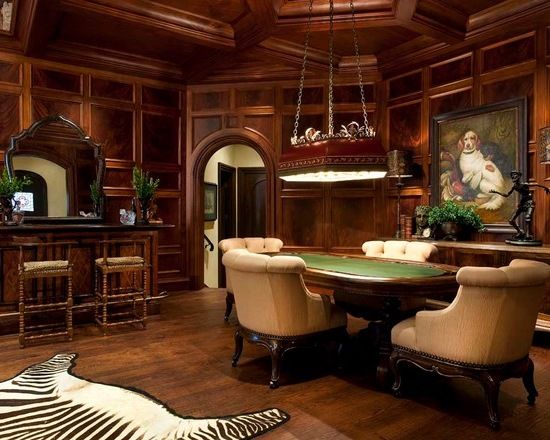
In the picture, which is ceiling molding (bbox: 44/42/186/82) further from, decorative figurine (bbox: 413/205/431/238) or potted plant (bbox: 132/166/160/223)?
decorative figurine (bbox: 413/205/431/238)

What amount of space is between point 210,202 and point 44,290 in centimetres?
334

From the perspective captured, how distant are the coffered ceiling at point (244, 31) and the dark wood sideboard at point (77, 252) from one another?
216cm

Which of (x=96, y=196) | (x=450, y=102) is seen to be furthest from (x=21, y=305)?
(x=450, y=102)

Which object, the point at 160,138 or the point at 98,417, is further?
the point at 160,138

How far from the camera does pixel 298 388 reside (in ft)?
9.55

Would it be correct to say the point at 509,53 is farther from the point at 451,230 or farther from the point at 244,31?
the point at 244,31

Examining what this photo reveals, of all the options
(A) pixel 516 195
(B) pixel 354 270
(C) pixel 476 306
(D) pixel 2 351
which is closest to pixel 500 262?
(A) pixel 516 195

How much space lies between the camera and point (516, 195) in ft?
14.9

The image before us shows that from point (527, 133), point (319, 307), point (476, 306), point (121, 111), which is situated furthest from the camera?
point (121, 111)

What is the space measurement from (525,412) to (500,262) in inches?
69.9

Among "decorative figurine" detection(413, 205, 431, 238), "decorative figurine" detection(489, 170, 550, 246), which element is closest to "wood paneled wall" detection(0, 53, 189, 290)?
"decorative figurine" detection(413, 205, 431, 238)

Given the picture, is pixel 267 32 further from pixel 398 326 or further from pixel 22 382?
pixel 22 382

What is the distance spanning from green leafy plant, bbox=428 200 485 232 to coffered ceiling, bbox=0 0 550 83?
1939 mm

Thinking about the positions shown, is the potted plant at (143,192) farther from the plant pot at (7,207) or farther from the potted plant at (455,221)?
the potted plant at (455,221)
